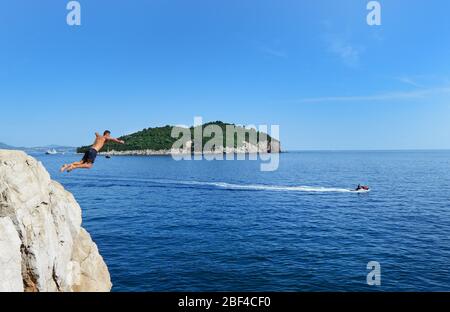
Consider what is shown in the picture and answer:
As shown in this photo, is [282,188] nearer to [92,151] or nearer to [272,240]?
[272,240]

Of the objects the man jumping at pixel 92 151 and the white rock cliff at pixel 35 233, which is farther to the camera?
the white rock cliff at pixel 35 233

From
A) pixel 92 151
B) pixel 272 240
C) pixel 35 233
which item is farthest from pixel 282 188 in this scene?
pixel 92 151

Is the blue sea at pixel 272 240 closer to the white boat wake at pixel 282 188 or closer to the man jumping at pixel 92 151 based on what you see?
the white boat wake at pixel 282 188

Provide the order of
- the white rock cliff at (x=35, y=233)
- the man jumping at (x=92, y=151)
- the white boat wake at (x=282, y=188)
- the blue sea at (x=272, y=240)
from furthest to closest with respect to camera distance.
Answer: the white boat wake at (x=282, y=188), the blue sea at (x=272, y=240), the white rock cliff at (x=35, y=233), the man jumping at (x=92, y=151)

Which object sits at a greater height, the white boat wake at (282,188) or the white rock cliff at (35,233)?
the white rock cliff at (35,233)

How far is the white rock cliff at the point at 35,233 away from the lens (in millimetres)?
18234

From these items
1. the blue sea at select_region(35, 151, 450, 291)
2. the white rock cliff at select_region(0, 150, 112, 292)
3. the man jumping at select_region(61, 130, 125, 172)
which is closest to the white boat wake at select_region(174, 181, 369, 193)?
the blue sea at select_region(35, 151, 450, 291)

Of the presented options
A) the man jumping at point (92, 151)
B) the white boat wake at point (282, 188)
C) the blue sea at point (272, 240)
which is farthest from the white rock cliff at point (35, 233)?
the white boat wake at point (282, 188)

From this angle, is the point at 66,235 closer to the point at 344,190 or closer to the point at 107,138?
the point at 107,138

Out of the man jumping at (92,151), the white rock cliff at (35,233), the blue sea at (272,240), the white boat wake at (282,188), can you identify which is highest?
the man jumping at (92,151)

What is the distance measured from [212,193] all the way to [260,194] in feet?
43.0

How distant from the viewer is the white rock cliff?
18.2 m

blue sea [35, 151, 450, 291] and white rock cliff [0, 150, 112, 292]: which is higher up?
white rock cliff [0, 150, 112, 292]

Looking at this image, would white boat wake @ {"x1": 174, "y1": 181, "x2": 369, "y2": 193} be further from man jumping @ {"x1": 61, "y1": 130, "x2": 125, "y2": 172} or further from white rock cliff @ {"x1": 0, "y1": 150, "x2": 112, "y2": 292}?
man jumping @ {"x1": 61, "y1": 130, "x2": 125, "y2": 172}
